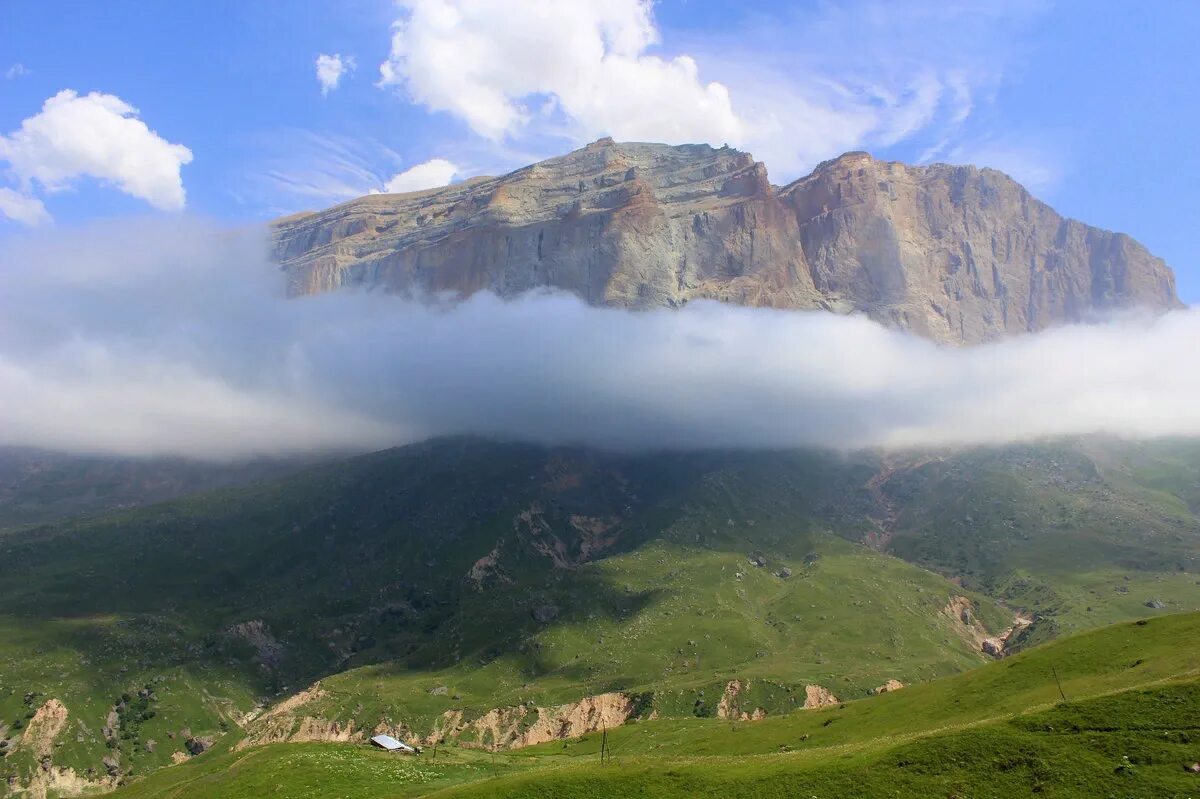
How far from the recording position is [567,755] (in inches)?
6383

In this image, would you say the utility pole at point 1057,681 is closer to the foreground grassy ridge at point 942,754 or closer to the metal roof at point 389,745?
the foreground grassy ridge at point 942,754

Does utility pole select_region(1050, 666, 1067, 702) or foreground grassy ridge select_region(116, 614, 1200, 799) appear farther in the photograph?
utility pole select_region(1050, 666, 1067, 702)

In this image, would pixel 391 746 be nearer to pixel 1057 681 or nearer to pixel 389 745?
pixel 389 745

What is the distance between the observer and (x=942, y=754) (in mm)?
80125

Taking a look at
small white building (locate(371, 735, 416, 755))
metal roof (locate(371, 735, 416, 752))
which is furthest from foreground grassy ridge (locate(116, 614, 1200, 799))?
metal roof (locate(371, 735, 416, 752))

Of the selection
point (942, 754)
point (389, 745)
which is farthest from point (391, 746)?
point (942, 754)

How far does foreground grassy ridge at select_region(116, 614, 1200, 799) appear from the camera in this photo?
73931 mm

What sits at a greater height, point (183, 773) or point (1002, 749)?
point (1002, 749)

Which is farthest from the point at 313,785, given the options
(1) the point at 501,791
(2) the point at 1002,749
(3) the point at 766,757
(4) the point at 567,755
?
(2) the point at 1002,749

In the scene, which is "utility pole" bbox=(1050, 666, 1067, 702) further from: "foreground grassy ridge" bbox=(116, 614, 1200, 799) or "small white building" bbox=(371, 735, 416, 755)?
"small white building" bbox=(371, 735, 416, 755)

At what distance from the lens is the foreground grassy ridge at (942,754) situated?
73.9 meters

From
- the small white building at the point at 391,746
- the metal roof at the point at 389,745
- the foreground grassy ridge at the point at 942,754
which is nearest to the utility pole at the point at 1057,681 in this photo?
the foreground grassy ridge at the point at 942,754

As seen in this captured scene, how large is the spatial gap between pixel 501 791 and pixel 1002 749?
5218cm

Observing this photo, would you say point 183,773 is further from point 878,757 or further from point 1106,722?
point 1106,722
